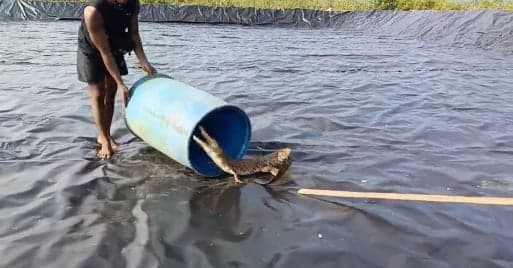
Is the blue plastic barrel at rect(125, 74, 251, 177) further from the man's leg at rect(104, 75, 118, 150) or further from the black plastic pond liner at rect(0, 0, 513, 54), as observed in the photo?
the black plastic pond liner at rect(0, 0, 513, 54)

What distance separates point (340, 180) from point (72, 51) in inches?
289

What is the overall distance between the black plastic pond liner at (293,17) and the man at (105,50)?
9.83 m

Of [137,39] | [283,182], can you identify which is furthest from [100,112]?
[283,182]

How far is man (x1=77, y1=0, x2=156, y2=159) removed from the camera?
3855 millimetres

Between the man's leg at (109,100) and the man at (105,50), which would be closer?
the man at (105,50)

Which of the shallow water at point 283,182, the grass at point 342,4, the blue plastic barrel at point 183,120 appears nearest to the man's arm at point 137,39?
the blue plastic barrel at point 183,120

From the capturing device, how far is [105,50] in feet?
12.8

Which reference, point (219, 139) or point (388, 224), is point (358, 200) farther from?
point (219, 139)

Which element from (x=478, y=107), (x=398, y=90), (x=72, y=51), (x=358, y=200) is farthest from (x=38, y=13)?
(x=358, y=200)

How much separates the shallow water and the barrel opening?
13 cm

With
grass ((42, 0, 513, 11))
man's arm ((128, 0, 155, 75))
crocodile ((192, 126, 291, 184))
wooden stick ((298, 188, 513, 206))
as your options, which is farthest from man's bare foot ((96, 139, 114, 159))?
grass ((42, 0, 513, 11))

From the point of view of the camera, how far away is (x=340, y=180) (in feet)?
12.2

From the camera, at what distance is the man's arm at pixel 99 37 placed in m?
3.80

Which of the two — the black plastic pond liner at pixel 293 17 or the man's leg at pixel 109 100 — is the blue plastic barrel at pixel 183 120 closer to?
the man's leg at pixel 109 100
